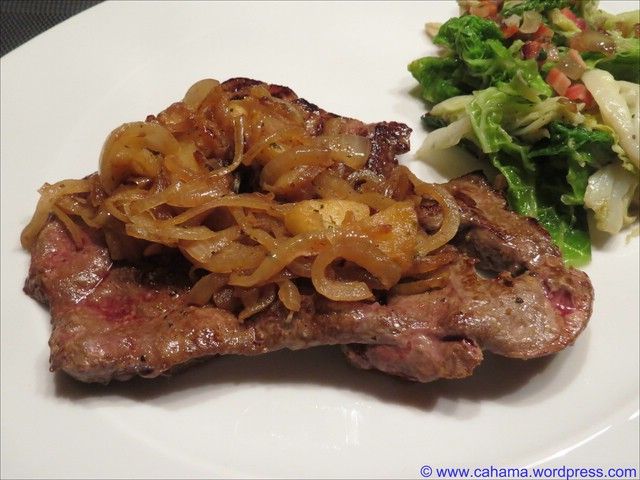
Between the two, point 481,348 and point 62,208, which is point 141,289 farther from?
point 481,348

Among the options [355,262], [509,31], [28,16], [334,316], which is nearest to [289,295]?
[334,316]

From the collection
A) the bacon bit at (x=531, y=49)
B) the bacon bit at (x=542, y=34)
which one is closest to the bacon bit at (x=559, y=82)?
the bacon bit at (x=531, y=49)

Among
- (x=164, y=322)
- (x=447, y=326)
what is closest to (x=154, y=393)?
(x=164, y=322)

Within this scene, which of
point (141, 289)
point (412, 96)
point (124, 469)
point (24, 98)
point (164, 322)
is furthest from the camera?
point (412, 96)

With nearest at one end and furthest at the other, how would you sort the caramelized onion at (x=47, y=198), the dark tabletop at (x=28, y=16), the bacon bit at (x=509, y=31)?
the caramelized onion at (x=47, y=198)
the bacon bit at (x=509, y=31)
the dark tabletop at (x=28, y=16)

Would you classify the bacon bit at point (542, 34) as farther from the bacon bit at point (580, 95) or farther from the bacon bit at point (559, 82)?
the bacon bit at point (580, 95)

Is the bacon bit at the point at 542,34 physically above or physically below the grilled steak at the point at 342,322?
above
